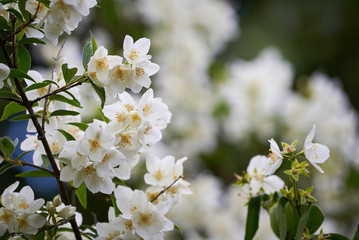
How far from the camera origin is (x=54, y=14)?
0.69 m

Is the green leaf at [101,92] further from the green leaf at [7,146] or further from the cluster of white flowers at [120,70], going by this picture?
the green leaf at [7,146]

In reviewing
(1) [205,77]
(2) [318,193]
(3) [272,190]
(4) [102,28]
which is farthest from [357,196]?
(3) [272,190]

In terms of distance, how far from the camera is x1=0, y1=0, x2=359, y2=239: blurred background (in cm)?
257

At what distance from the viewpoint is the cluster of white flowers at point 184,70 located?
2805 mm

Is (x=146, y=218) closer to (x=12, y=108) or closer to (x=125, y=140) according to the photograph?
(x=125, y=140)

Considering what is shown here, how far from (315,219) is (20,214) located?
0.45m

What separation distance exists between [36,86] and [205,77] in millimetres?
2270

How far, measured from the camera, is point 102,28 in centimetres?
293

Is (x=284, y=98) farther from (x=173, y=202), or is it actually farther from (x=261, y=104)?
(x=173, y=202)

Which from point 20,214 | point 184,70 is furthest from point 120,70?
point 184,70

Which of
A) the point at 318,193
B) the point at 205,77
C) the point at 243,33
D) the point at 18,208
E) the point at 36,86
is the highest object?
the point at 243,33

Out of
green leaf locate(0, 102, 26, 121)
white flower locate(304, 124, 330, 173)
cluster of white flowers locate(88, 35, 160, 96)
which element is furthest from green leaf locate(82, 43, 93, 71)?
white flower locate(304, 124, 330, 173)

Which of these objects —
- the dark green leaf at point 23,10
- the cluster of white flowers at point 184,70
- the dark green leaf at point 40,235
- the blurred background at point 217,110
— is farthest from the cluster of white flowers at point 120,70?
the cluster of white flowers at point 184,70

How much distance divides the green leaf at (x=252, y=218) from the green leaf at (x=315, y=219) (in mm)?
84
